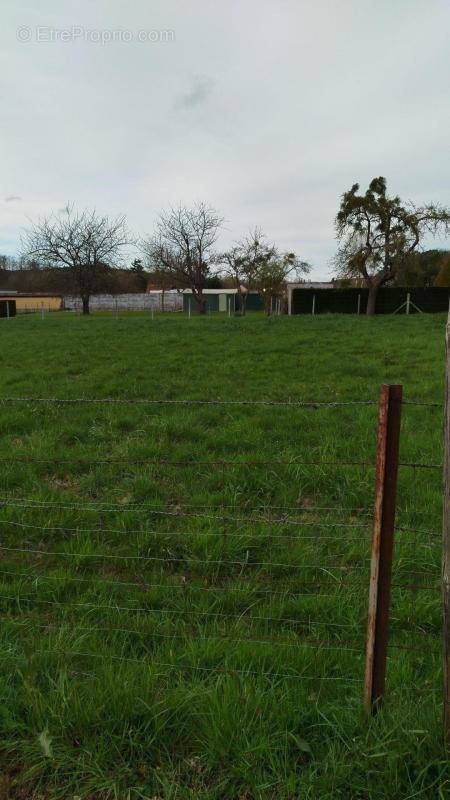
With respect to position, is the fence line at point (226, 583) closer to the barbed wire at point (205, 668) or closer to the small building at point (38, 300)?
the barbed wire at point (205, 668)

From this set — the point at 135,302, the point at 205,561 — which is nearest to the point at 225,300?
the point at 135,302

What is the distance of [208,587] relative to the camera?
9.11 feet

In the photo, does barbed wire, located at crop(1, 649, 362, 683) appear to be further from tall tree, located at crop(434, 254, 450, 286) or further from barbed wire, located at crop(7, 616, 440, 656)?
tall tree, located at crop(434, 254, 450, 286)

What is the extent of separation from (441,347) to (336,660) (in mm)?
10272

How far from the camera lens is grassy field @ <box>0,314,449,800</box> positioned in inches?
66.4

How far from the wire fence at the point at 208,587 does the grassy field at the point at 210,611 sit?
0.01m

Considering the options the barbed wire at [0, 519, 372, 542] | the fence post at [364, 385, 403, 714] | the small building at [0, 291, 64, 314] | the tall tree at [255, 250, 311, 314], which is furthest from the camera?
the small building at [0, 291, 64, 314]

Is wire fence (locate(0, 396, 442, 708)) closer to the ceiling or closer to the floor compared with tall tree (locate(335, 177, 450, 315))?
closer to the floor

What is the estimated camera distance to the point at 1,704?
192cm

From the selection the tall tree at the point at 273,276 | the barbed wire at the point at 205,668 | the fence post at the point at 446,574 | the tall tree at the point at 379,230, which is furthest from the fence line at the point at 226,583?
the tall tree at the point at 273,276

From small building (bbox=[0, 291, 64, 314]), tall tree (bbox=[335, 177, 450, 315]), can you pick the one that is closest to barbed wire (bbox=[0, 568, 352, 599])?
tall tree (bbox=[335, 177, 450, 315])

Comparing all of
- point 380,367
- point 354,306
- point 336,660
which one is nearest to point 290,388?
point 380,367

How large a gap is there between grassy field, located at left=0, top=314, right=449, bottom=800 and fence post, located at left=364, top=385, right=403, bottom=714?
0.15 metres

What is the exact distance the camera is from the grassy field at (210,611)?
5.54 ft
